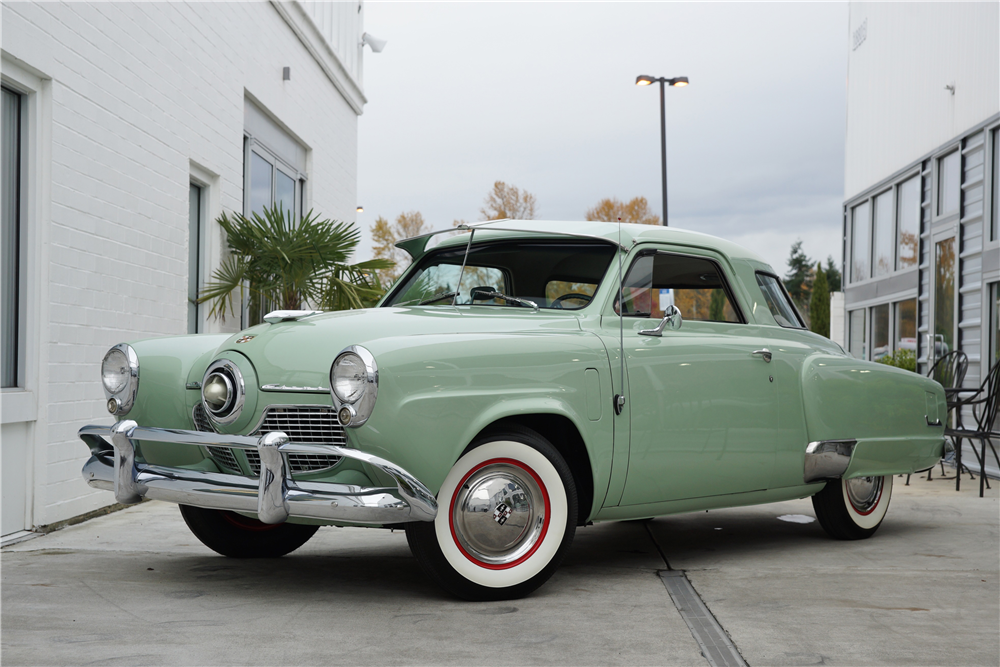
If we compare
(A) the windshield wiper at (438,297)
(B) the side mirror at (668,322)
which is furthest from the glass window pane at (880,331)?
(A) the windshield wiper at (438,297)

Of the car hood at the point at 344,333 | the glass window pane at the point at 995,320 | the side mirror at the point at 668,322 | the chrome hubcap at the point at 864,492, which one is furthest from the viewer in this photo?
the glass window pane at the point at 995,320

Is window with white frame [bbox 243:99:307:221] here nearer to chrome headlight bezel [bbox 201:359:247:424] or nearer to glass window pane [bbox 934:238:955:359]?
chrome headlight bezel [bbox 201:359:247:424]

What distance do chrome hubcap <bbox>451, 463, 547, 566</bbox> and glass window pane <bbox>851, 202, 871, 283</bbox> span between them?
13.5m

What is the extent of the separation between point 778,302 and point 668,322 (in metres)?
1.31

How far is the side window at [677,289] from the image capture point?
496cm

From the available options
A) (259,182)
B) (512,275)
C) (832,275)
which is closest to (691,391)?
(512,275)

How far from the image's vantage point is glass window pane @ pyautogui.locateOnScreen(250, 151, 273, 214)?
35.7 feet

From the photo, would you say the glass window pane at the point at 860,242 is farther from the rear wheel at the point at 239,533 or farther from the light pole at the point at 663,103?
the rear wheel at the point at 239,533

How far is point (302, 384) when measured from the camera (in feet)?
12.7

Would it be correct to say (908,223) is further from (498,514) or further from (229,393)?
(229,393)

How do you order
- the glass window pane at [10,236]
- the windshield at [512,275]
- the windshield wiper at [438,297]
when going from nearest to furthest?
1. the windshield at [512,275]
2. the windshield wiper at [438,297]
3. the glass window pane at [10,236]

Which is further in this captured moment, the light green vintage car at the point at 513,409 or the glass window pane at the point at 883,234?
the glass window pane at the point at 883,234

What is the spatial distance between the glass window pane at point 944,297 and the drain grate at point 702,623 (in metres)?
8.41

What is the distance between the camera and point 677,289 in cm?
547
